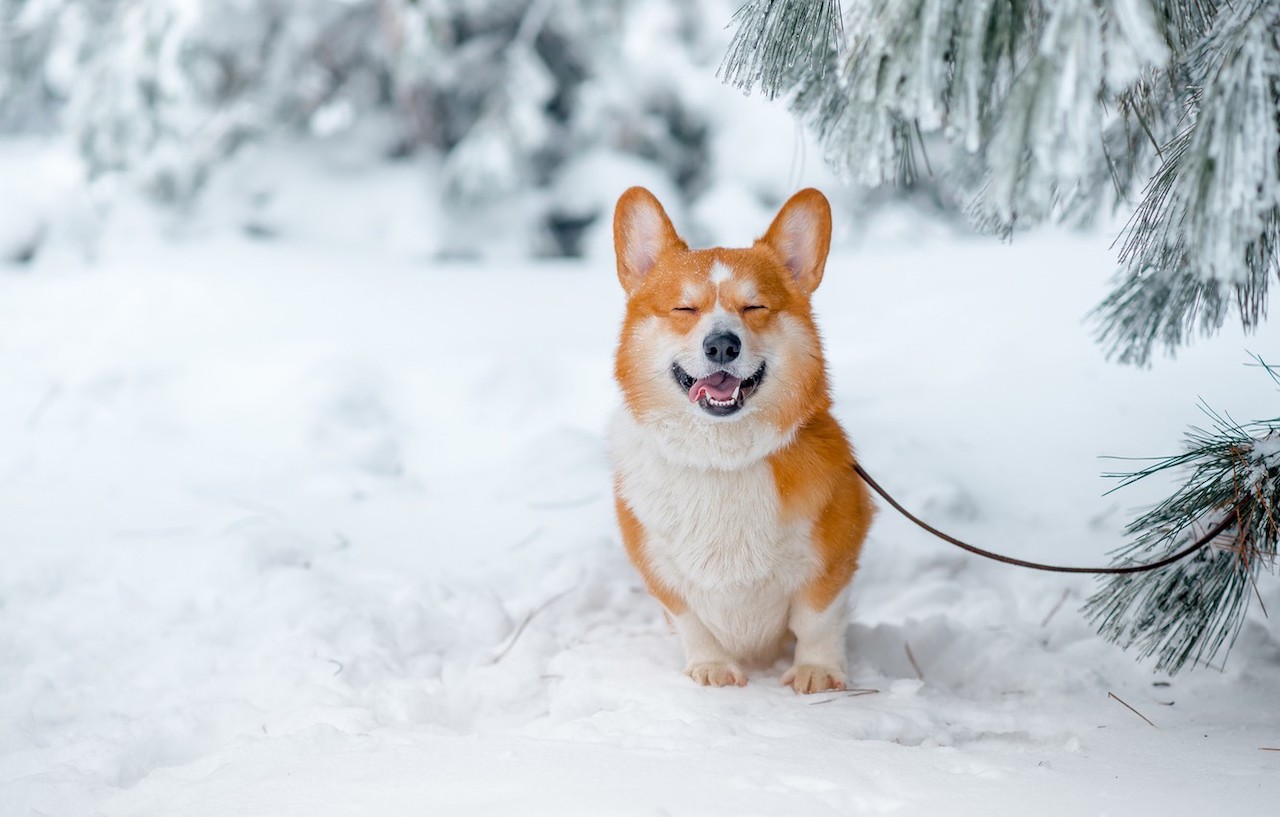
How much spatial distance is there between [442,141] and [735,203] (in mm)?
2062

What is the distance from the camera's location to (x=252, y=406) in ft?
14.3

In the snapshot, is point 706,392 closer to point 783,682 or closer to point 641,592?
point 783,682

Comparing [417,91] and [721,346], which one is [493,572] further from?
[417,91]

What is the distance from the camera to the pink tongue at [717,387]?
2.18 metres

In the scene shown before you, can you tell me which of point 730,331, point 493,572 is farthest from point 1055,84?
point 493,572

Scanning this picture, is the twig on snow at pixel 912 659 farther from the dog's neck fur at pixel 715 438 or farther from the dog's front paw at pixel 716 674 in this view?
the dog's neck fur at pixel 715 438

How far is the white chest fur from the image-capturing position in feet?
7.40

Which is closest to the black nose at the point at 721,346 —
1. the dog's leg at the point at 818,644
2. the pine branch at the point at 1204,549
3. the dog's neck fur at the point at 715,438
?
the dog's neck fur at the point at 715,438

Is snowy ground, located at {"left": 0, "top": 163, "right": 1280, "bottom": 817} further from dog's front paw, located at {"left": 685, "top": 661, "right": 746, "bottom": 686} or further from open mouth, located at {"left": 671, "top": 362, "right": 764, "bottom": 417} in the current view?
open mouth, located at {"left": 671, "top": 362, "right": 764, "bottom": 417}

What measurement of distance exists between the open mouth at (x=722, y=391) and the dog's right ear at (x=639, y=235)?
38 cm

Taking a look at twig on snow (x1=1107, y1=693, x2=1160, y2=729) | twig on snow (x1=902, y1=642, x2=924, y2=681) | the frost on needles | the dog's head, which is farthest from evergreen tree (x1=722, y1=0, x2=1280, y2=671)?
twig on snow (x1=902, y1=642, x2=924, y2=681)

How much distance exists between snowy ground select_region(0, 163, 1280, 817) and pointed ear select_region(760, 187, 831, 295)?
969mm

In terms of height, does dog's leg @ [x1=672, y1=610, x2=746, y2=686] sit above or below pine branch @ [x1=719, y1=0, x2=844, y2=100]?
below

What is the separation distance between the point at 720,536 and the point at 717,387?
1.10 feet
